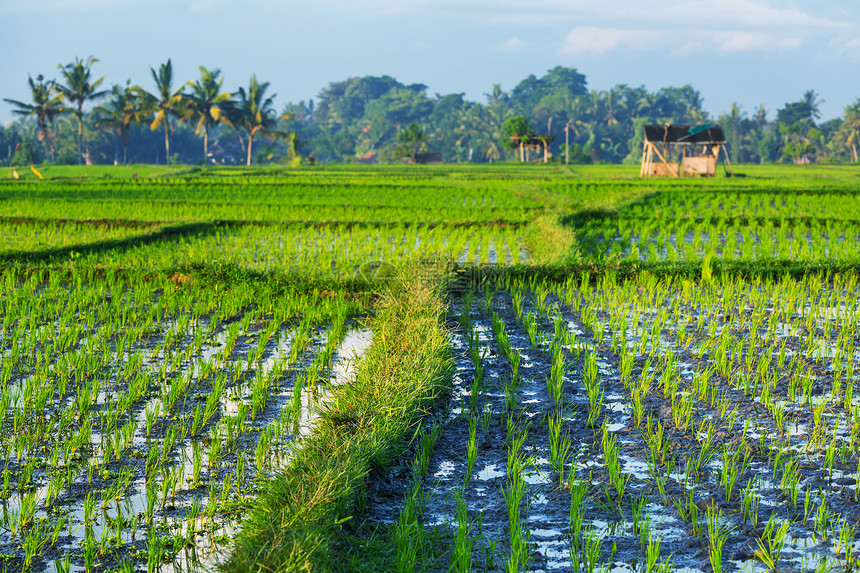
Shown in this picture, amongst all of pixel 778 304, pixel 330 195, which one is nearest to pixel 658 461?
pixel 778 304

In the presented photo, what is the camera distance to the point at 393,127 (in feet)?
189

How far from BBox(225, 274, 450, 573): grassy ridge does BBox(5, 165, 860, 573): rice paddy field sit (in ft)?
0.04

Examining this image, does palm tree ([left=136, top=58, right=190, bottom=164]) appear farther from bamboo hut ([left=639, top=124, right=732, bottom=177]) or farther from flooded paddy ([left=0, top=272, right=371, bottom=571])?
flooded paddy ([left=0, top=272, right=371, bottom=571])

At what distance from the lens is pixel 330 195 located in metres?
14.3

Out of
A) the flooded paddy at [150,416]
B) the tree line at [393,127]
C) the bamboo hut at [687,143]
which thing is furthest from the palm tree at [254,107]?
the flooded paddy at [150,416]

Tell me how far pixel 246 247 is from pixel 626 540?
20.4 feet

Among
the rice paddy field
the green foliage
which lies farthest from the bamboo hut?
the green foliage

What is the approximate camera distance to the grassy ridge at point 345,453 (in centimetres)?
181

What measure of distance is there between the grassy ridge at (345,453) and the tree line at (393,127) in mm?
29369

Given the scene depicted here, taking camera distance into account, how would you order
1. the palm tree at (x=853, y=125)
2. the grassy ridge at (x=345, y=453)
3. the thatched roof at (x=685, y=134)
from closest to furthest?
the grassy ridge at (x=345, y=453)
the thatched roof at (x=685, y=134)
the palm tree at (x=853, y=125)

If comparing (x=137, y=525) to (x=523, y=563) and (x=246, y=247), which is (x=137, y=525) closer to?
(x=523, y=563)

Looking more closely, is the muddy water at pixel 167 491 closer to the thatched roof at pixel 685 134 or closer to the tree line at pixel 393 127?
the thatched roof at pixel 685 134

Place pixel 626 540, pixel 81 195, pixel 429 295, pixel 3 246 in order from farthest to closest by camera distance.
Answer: pixel 81 195 < pixel 3 246 < pixel 429 295 < pixel 626 540

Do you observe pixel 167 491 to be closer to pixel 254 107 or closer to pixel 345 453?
pixel 345 453
